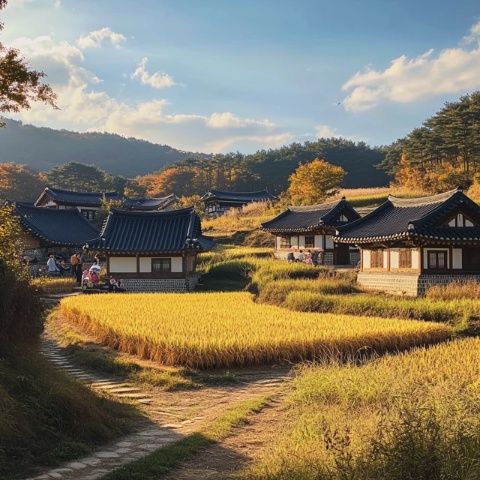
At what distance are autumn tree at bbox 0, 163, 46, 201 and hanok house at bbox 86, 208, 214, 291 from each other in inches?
2254

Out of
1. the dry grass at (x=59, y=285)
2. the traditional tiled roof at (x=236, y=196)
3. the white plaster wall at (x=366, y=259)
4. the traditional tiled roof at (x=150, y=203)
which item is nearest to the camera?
the dry grass at (x=59, y=285)

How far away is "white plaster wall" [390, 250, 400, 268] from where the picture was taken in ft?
95.4

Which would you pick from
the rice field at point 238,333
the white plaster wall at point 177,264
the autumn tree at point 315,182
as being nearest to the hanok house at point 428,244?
the rice field at point 238,333

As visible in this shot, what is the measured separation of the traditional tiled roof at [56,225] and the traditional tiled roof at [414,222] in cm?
2362

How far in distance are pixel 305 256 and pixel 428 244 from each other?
1488 centimetres

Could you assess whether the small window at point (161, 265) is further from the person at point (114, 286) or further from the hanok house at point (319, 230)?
the hanok house at point (319, 230)

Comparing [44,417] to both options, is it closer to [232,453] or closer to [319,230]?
[232,453]

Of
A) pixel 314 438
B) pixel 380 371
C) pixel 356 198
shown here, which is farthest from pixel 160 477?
pixel 356 198

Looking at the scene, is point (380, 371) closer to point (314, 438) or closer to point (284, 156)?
point (314, 438)

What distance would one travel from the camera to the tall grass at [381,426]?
17.6 feet

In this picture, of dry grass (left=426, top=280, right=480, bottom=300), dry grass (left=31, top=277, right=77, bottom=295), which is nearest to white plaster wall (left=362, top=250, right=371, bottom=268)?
dry grass (left=426, top=280, right=480, bottom=300)

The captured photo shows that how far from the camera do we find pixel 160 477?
6590 millimetres

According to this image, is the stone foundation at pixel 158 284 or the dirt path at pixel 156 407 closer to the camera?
the dirt path at pixel 156 407

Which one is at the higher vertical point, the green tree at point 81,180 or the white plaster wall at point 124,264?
the green tree at point 81,180
